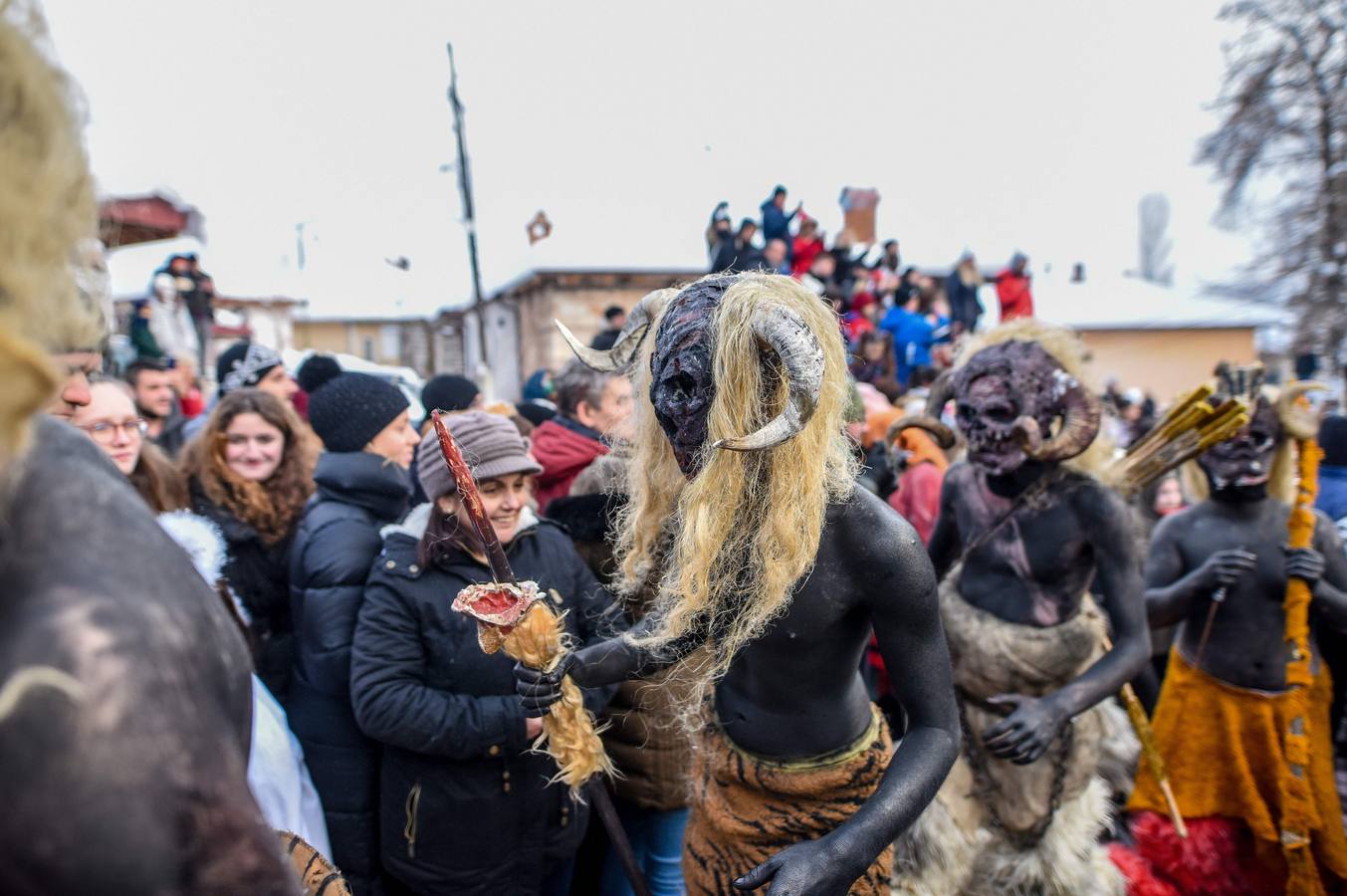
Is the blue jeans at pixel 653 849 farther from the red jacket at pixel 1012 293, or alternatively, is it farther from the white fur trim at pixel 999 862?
the red jacket at pixel 1012 293

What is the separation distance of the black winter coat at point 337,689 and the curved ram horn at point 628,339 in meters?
1.19

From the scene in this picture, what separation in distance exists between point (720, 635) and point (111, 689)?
1.41m

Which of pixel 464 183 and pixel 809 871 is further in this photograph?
pixel 464 183

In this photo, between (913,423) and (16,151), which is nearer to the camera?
(16,151)

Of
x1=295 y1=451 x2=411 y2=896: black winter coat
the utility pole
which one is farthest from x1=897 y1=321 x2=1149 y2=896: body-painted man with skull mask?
the utility pole

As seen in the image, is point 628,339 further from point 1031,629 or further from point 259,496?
point 259,496

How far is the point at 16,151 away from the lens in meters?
0.78

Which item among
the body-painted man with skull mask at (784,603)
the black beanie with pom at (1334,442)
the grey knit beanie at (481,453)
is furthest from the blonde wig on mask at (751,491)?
the black beanie with pom at (1334,442)

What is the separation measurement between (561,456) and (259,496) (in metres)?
1.26

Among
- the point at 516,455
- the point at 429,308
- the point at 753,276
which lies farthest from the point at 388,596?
the point at 429,308

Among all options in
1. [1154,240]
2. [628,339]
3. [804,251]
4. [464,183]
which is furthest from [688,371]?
[1154,240]

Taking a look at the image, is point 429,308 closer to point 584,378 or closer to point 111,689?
point 584,378

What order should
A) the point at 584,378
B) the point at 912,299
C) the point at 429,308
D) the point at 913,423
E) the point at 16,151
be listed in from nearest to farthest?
the point at 16,151
the point at 913,423
the point at 584,378
the point at 912,299
the point at 429,308

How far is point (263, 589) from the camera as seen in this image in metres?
3.25
